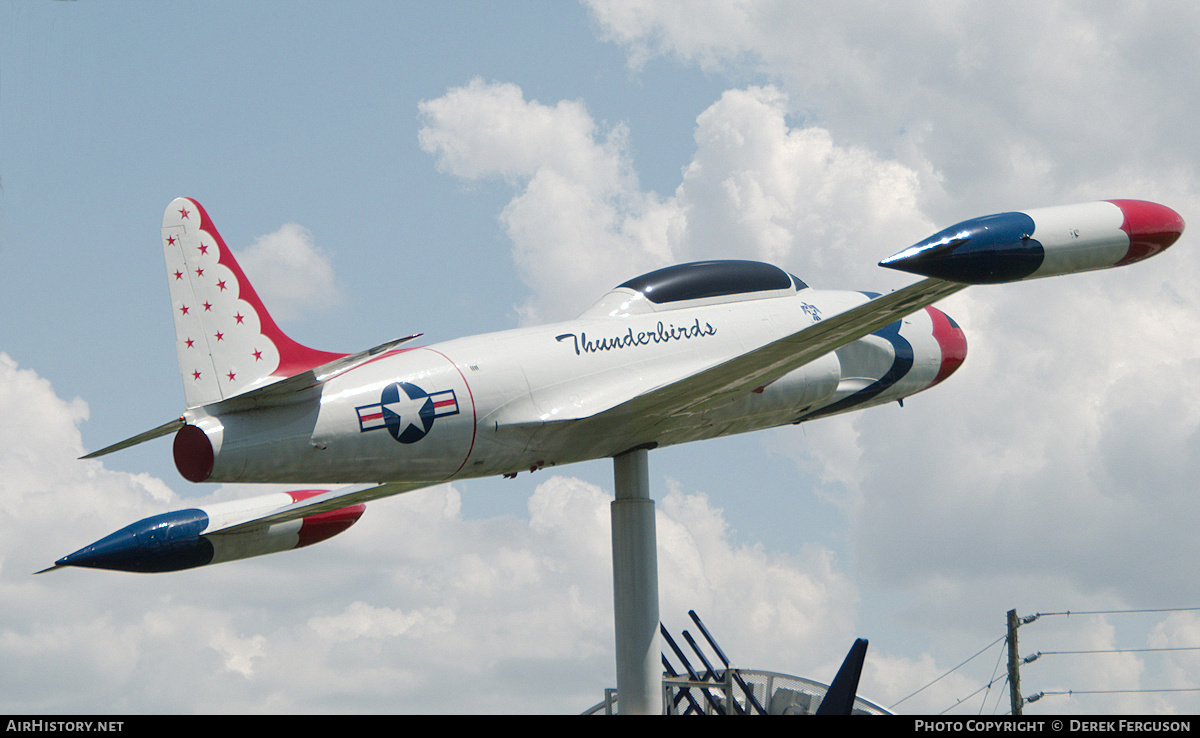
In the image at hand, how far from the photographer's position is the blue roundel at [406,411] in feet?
44.1

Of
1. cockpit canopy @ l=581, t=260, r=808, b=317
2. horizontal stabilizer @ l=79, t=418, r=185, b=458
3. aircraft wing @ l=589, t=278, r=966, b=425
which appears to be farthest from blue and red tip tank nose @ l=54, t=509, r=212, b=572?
aircraft wing @ l=589, t=278, r=966, b=425

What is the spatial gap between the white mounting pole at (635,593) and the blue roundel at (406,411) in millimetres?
3668

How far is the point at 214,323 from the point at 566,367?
4199 millimetres

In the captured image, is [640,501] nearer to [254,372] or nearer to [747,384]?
[747,384]

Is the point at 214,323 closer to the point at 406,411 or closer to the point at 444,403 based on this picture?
the point at 406,411

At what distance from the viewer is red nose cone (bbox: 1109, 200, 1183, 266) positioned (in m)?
12.8

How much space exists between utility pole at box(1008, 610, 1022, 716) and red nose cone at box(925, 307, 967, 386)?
929 cm

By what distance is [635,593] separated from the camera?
15.9m

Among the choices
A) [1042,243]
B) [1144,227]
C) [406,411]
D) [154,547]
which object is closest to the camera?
[1042,243]

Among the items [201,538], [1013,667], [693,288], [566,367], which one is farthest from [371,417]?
[1013,667]
